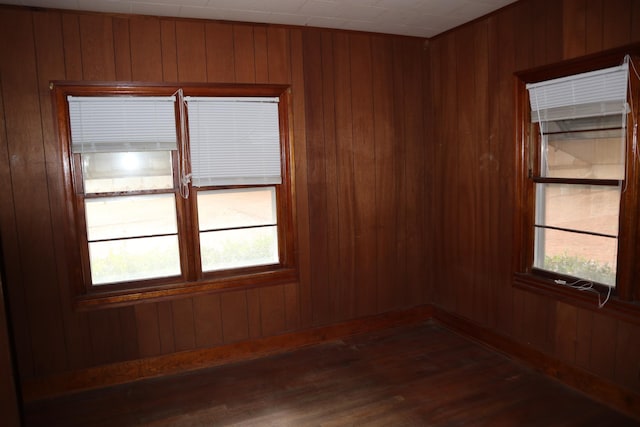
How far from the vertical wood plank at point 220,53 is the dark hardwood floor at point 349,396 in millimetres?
2258

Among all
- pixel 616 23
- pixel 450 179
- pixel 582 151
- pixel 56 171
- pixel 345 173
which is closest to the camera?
pixel 616 23

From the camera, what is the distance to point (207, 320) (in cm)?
358

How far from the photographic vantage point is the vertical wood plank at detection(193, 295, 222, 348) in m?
3.55

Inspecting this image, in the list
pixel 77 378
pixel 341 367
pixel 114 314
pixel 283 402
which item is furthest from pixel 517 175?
pixel 77 378

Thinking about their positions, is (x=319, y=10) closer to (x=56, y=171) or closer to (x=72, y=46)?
(x=72, y=46)

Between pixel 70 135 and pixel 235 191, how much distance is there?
1229 millimetres

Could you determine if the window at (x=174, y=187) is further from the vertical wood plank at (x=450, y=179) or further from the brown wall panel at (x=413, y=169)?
the vertical wood plank at (x=450, y=179)

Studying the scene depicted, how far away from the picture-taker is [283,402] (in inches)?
119

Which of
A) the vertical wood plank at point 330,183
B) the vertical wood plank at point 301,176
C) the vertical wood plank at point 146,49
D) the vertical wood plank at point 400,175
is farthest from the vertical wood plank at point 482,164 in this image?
the vertical wood plank at point 146,49

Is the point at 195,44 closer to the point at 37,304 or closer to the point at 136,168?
the point at 136,168

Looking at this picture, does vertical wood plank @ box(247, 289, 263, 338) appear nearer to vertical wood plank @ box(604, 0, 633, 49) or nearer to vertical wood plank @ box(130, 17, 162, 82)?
vertical wood plank @ box(130, 17, 162, 82)

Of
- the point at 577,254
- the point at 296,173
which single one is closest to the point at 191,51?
the point at 296,173

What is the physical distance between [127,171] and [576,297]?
3.27 metres

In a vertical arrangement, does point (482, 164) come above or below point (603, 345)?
above
